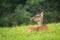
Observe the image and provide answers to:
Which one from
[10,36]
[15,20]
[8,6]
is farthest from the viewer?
[8,6]

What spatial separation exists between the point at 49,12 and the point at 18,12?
297cm

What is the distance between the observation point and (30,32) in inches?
309

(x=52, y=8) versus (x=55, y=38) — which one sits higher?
(x=55, y=38)

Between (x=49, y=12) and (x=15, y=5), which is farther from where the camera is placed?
(x=15, y=5)

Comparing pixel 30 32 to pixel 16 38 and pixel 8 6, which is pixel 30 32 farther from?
pixel 8 6

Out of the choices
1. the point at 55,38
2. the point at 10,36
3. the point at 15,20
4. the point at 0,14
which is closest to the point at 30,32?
the point at 10,36

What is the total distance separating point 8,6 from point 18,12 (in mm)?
1931

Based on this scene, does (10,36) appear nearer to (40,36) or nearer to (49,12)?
(40,36)

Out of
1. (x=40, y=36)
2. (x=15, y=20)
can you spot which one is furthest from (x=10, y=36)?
(x=15, y=20)

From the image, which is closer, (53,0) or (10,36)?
(10,36)

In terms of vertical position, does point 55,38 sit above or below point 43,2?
above

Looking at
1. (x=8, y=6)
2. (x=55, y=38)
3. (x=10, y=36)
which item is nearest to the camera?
(x=55, y=38)

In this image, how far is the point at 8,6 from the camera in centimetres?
2523

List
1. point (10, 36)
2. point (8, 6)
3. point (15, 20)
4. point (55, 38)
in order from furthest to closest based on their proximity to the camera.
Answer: point (8, 6) < point (15, 20) < point (10, 36) < point (55, 38)
